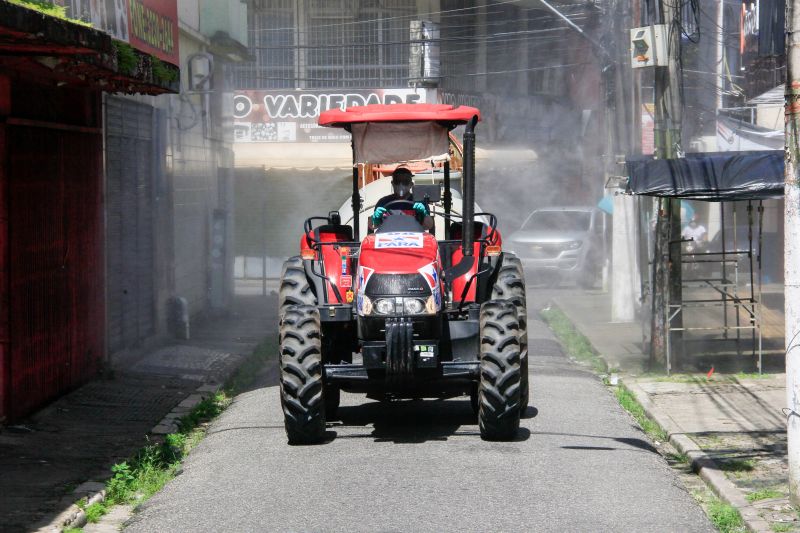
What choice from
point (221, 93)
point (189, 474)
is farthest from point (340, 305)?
point (221, 93)

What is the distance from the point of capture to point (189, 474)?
29.7 ft

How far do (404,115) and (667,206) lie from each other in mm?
5366

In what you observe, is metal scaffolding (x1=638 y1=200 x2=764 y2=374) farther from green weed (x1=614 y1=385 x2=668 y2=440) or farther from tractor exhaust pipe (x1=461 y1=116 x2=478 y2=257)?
tractor exhaust pipe (x1=461 y1=116 x2=478 y2=257)

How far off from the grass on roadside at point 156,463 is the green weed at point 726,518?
4.03m

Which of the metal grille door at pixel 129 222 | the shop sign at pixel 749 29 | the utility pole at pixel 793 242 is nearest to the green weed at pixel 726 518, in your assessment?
the utility pole at pixel 793 242

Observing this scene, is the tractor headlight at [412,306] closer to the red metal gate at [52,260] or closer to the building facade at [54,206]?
the building facade at [54,206]

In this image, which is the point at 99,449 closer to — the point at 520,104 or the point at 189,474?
the point at 189,474

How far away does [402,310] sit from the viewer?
9.42m

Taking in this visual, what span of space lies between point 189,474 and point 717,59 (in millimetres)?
26759

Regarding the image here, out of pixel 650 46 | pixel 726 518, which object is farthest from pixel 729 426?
pixel 650 46

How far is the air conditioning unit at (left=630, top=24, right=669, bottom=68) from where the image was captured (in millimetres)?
14531

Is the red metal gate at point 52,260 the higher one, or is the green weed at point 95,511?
the red metal gate at point 52,260

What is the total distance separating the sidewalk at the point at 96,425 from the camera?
8.57 metres

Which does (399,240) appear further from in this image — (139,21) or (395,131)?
(139,21)
